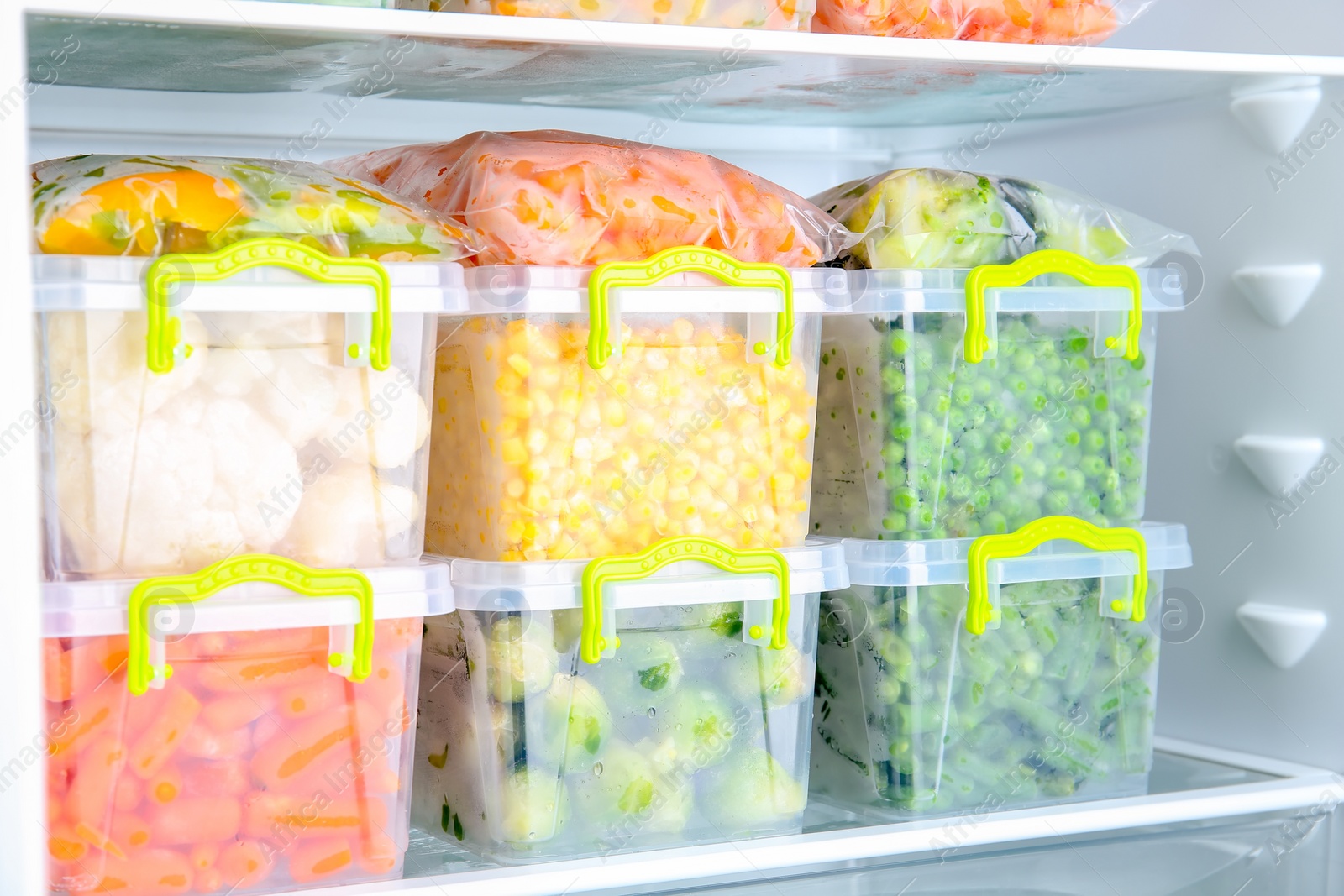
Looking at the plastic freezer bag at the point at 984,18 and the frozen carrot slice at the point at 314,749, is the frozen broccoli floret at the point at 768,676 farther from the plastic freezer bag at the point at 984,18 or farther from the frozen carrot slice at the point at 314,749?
the plastic freezer bag at the point at 984,18

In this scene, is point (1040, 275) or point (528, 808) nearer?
point (528, 808)

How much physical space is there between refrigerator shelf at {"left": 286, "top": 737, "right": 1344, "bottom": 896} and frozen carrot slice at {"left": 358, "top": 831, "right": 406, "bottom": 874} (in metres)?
0.02

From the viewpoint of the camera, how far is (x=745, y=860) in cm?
94

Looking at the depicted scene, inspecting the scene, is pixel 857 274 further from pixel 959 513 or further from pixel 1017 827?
pixel 1017 827

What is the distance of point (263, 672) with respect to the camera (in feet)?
2.81

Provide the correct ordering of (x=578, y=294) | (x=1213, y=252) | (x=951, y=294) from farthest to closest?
(x=1213, y=252)
(x=951, y=294)
(x=578, y=294)

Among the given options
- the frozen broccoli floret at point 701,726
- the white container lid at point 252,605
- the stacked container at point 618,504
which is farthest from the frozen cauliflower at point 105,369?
the frozen broccoli floret at point 701,726

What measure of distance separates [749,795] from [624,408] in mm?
303

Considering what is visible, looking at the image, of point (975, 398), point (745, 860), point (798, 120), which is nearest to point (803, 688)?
point (745, 860)

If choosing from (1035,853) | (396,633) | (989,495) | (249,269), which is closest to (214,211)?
(249,269)

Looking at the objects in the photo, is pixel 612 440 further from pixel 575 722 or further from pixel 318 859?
pixel 318 859

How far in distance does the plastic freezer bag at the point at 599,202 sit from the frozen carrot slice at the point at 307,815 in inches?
15.0

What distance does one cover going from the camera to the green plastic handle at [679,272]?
93 cm

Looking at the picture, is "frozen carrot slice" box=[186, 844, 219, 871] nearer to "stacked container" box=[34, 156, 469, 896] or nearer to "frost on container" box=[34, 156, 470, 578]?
"stacked container" box=[34, 156, 469, 896]
